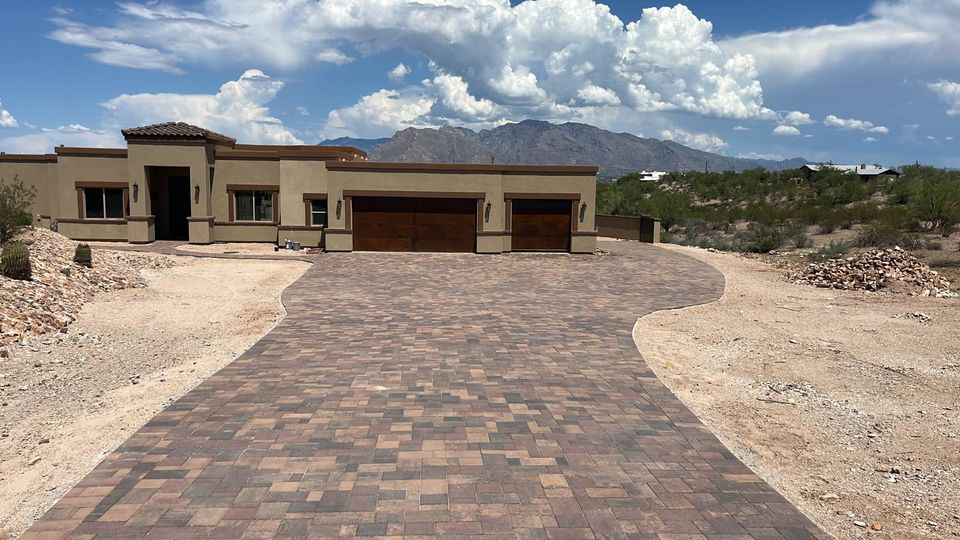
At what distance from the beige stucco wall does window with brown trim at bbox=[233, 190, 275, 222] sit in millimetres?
9006

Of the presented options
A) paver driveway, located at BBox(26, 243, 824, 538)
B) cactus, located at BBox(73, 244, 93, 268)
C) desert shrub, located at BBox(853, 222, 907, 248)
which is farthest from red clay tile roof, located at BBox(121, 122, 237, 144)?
desert shrub, located at BBox(853, 222, 907, 248)

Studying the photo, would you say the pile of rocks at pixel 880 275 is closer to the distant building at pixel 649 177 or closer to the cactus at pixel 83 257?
the cactus at pixel 83 257

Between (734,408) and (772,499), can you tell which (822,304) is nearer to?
(734,408)

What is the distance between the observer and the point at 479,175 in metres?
26.8

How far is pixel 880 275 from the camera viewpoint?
734 inches

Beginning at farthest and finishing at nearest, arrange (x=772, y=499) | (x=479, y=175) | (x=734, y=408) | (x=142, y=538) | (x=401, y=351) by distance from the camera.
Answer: (x=479, y=175)
(x=401, y=351)
(x=734, y=408)
(x=772, y=499)
(x=142, y=538)

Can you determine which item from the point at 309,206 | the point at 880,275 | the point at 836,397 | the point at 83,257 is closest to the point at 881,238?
the point at 880,275

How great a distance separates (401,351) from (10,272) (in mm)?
9457

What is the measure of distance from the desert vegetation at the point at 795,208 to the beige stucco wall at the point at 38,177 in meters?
31.2

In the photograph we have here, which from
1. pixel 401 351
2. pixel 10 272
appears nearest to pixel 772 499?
pixel 401 351

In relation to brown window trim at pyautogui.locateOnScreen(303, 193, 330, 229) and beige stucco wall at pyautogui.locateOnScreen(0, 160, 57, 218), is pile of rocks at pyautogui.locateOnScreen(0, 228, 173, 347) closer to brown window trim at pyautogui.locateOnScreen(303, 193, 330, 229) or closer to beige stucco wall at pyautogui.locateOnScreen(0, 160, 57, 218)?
brown window trim at pyautogui.locateOnScreen(303, 193, 330, 229)

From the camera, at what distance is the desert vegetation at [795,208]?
1113 inches

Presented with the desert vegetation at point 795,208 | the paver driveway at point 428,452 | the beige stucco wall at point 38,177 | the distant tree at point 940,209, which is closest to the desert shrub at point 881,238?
the desert vegetation at point 795,208

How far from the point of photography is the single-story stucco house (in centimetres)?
2667
